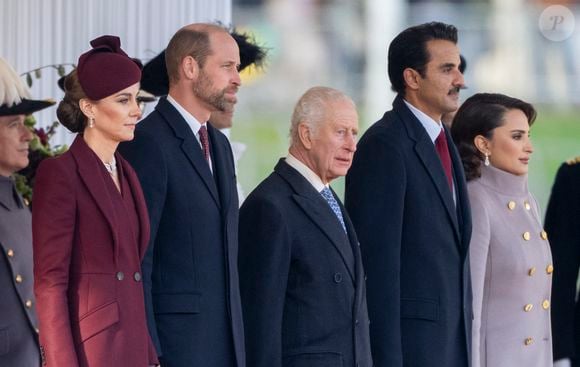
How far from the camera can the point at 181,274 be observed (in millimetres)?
4836

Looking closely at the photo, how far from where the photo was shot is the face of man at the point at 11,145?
17.7 ft

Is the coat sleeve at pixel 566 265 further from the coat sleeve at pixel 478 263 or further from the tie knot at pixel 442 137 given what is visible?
the tie knot at pixel 442 137

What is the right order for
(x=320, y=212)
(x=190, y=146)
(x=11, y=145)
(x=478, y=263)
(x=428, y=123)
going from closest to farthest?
(x=190, y=146)
(x=320, y=212)
(x=11, y=145)
(x=428, y=123)
(x=478, y=263)

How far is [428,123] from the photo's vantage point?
570 centimetres

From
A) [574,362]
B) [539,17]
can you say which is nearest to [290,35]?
[539,17]

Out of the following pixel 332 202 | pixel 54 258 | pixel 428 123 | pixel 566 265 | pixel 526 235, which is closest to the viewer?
pixel 54 258

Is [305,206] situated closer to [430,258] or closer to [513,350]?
[430,258]

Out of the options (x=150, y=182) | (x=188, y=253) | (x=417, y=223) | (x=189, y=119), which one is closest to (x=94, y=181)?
(x=150, y=182)

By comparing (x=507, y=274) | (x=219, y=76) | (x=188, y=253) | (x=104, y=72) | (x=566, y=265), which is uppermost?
(x=104, y=72)

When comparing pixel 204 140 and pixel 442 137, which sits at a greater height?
pixel 204 140

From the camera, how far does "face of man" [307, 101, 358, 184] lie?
16.8 ft

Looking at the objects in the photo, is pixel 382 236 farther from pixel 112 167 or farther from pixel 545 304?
pixel 112 167

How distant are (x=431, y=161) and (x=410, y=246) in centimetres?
32

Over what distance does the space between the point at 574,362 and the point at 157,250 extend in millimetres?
2504
